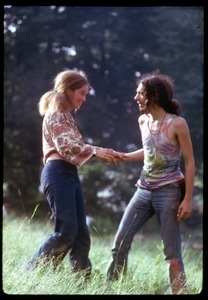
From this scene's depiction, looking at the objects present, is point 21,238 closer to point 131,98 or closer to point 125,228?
point 125,228

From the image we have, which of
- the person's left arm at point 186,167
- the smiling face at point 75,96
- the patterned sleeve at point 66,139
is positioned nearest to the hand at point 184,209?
the person's left arm at point 186,167

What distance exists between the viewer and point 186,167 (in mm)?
1812

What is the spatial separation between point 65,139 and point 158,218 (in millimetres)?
446

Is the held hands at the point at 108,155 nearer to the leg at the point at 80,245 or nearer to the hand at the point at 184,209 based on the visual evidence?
the leg at the point at 80,245

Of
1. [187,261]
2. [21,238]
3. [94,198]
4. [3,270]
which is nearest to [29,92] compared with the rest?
[94,198]

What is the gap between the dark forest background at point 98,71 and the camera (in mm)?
3963

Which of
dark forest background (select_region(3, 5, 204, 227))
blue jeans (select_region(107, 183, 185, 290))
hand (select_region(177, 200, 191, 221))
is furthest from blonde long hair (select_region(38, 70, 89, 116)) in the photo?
dark forest background (select_region(3, 5, 204, 227))

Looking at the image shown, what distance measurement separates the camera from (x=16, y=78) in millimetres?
4184

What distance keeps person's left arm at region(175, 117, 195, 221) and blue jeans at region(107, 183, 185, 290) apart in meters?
0.04

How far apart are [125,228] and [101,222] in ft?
10.2

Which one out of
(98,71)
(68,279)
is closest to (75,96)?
(68,279)

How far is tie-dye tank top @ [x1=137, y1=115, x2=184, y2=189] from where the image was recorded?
6.14 ft

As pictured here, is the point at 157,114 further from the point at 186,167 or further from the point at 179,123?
the point at 186,167

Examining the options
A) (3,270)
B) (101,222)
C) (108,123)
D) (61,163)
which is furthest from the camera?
(101,222)
